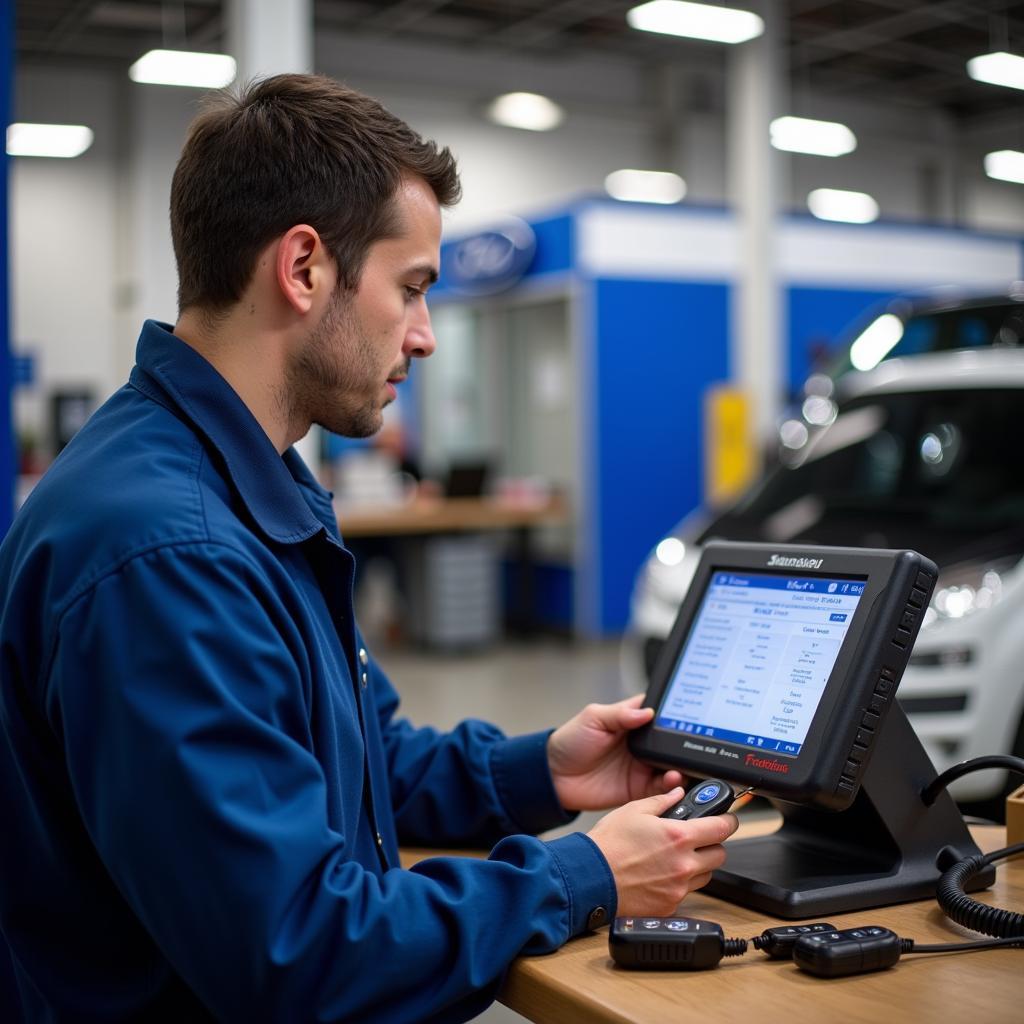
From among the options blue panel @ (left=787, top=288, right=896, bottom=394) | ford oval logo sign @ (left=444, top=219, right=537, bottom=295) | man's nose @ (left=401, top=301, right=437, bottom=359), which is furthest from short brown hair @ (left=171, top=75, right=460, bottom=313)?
blue panel @ (left=787, top=288, right=896, bottom=394)

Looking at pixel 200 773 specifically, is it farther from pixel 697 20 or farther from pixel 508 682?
pixel 697 20

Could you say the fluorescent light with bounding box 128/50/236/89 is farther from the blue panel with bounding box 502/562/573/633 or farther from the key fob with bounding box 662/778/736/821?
the key fob with bounding box 662/778/736/821

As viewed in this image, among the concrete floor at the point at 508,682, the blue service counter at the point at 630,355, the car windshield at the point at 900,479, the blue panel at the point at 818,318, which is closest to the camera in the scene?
the car windshield at the point at 900,479

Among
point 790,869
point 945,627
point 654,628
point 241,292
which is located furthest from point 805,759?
point 654,628

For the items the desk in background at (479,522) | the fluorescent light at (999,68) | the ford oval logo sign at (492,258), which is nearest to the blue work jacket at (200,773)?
the desk in background at (479,522)

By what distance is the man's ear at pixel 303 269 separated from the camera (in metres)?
1.33

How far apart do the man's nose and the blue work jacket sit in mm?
220

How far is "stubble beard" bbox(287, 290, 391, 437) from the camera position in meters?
1.38

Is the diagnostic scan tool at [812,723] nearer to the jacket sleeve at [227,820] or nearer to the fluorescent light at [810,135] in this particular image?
the jacket sleeve at [227,820]

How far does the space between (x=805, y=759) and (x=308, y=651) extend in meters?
0.49

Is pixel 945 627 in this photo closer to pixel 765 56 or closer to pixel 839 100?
pixel 765 56

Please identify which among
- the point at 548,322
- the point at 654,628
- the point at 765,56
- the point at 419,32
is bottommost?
the point at 654,628

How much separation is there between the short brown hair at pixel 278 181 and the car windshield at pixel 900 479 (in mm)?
3071

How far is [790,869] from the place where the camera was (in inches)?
55.9
